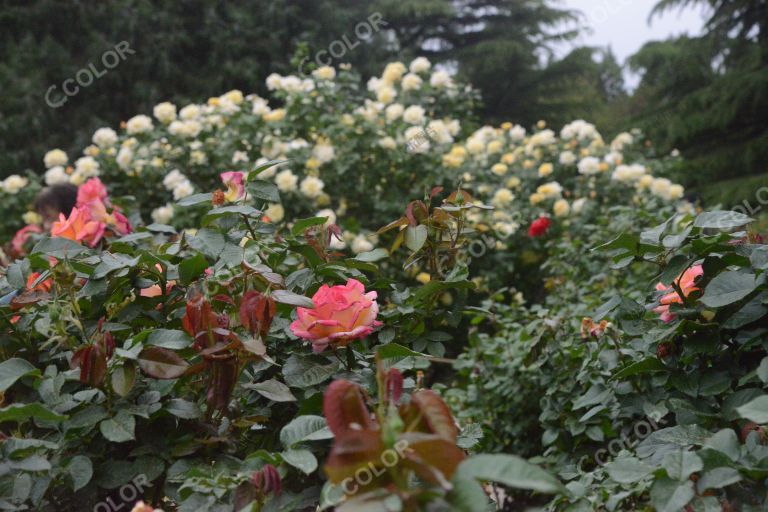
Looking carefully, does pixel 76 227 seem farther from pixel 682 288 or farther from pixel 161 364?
pixel 682 288

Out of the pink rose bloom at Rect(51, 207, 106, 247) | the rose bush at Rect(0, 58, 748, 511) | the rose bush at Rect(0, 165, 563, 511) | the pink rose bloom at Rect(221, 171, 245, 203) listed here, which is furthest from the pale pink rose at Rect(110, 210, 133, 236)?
the pink rose bloom at Rect(221, 171, 245, 203)

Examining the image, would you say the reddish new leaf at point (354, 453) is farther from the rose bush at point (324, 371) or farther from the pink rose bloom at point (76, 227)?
the pink rose bloom at point (76, 227)

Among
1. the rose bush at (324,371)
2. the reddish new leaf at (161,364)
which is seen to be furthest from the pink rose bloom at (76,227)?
the reddish new leaf at (161,364)

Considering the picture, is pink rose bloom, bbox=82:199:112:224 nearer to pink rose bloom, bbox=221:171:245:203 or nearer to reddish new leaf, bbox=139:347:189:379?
pink rose bloom, bbox=221:171:245:203

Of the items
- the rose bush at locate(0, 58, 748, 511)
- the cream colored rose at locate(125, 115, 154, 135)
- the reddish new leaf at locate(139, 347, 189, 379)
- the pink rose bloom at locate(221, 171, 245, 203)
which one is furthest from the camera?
the cream colored rose at locate(125, 115, 154, 135)

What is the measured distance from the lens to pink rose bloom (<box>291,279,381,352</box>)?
2.87ft

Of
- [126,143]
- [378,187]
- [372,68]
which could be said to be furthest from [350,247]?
[372,68]

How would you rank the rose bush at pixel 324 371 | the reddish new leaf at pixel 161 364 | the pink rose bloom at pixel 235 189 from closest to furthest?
the rose bush at pixel 324 371 → the reddish new leaf at pixel 161 364 → the pink rose bloom at pixel 235 189

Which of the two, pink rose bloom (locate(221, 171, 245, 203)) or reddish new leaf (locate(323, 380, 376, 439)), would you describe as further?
pink rose bloom (locate(221, 171, 245, 203))

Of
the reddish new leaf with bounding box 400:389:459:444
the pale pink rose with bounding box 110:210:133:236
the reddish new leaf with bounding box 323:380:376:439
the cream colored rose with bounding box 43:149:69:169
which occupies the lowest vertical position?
the reddish new leaf with bounding box 400:389:459:444

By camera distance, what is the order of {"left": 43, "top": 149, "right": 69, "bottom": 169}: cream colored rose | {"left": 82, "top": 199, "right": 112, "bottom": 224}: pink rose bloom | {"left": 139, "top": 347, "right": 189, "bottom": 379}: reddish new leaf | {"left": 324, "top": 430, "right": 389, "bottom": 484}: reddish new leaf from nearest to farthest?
{"left": 324, "top": 430, "right": 389, "bottom": 484}: reddish new leaf < {"left": 139, "top": 347, "right": 189, "bottom": 379}: reddish new leaf < {"left": 82, "top": 199, "right": 112, "bottom": 224}: pink rose bloom < {"left": 43, "top": 149, "right": 69, "bottom": 169}: cream colored rose

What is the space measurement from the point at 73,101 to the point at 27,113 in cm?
86

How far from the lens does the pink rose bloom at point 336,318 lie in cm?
87

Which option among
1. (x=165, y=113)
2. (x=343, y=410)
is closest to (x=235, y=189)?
(x=343, y=410)
